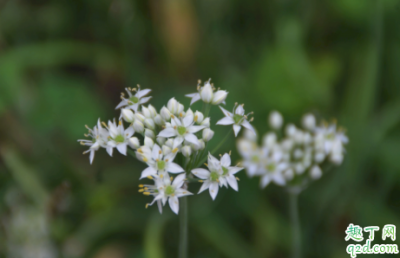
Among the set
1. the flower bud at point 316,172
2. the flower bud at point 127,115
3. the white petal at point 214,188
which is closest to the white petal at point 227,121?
the white petal at point 214,188

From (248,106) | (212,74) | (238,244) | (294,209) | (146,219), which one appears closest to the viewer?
(294,209)

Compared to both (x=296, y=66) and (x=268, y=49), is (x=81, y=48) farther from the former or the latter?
(x=296, y=66)

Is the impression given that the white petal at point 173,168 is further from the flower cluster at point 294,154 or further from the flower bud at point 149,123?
the flower cluster at point 294,154

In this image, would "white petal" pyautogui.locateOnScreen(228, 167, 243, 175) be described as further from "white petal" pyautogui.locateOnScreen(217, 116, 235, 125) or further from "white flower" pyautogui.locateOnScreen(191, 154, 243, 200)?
"white petal" pyautogui.locateOnScreen(217, 116, 235, 125)

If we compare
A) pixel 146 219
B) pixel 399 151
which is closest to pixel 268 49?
pixel 399 151

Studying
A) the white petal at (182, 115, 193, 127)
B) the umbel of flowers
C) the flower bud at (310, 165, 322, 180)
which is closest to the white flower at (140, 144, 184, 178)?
the umbel of flowers

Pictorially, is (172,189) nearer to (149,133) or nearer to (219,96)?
(149,133)

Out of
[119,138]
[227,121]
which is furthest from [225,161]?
[119,138]
